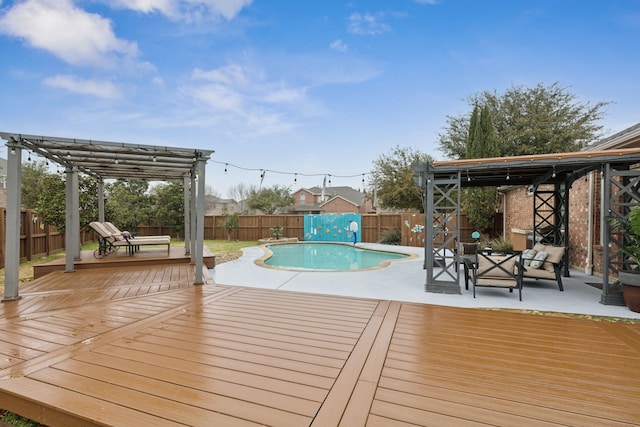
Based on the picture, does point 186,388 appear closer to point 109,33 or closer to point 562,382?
point 562,382

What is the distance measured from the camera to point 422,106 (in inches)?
521

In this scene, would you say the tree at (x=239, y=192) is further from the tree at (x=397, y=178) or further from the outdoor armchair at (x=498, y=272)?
the outdoor armchair at (x=498, y=272)

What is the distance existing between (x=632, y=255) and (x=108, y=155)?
848 cm

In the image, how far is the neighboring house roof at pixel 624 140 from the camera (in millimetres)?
5055

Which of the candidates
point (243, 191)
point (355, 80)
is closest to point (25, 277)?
point (355, 80)

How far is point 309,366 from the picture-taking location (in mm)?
2352

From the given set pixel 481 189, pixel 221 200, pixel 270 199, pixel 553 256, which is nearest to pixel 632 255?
pixel 553 256

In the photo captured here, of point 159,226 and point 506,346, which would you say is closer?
point 506,346

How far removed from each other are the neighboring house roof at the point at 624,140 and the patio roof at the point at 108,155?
7.03 m

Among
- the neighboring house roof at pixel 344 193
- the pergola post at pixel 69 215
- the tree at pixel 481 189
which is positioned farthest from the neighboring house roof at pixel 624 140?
the neighboring house roof at pixel 344 193

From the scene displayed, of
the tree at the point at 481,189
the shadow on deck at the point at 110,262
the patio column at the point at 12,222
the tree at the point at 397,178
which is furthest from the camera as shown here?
the tree at the point at 397,178

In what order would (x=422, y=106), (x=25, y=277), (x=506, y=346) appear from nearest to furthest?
(x=506, y=346)
(x=25, y=277)
(x=422, y=106)

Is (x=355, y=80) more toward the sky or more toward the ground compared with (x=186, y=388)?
more toward the sky

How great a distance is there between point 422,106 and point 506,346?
12.3 metres
